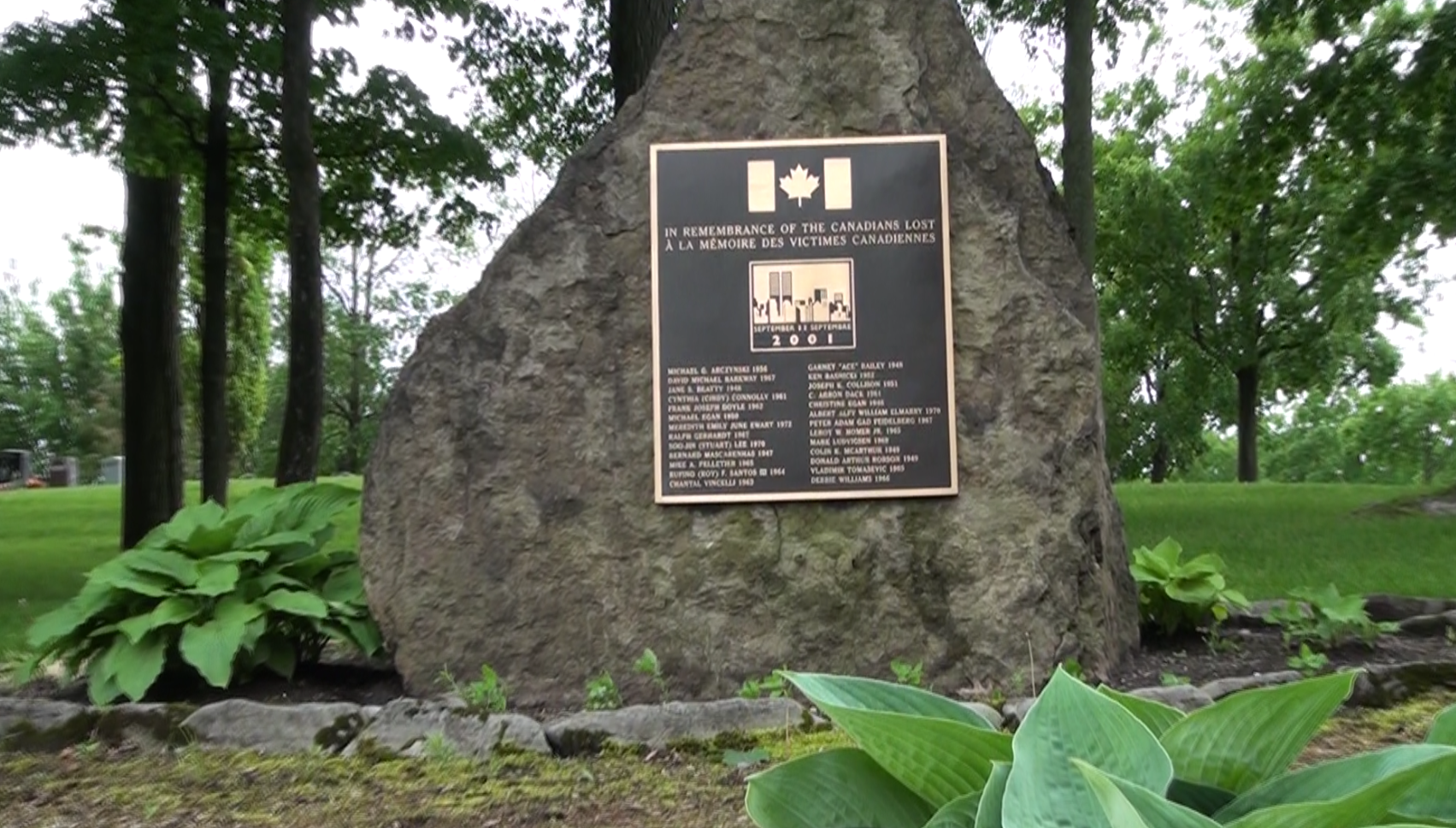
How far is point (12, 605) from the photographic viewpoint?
1051 centimetres

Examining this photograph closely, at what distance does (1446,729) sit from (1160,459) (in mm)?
40338

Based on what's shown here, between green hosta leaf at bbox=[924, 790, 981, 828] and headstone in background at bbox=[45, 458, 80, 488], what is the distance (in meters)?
48.4

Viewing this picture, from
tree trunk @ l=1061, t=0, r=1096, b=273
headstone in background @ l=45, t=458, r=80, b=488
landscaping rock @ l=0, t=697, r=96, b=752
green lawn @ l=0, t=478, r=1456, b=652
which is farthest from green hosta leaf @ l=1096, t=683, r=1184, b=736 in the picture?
headstone in background @ l=45, t=458, r=80, b=488

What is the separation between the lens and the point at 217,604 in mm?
5461

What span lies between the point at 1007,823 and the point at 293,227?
11526 millimetres

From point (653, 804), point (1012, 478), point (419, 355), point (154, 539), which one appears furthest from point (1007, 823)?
point (154, 539)

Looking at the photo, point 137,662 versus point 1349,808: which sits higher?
point 1349,808

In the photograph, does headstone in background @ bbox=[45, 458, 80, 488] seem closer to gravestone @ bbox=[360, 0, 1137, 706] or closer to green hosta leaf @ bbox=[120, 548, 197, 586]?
green hosta leaf @ bbox=[120, 548, 197, 586]

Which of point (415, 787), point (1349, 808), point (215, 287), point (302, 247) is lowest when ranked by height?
point (415, 787)

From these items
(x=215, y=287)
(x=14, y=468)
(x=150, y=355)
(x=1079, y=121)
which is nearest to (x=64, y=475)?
(x=14, y=468)

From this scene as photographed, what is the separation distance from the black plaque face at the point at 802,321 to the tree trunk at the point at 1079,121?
654 cm

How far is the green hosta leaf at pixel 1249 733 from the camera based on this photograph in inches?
53.6

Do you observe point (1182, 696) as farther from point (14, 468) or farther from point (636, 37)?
point (14, 468)

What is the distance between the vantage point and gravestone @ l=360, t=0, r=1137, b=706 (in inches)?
213
